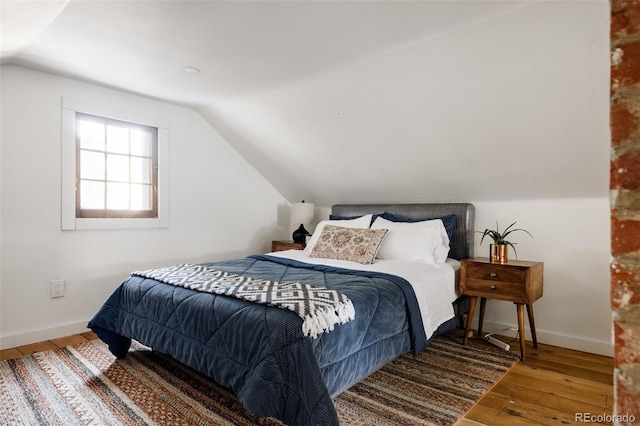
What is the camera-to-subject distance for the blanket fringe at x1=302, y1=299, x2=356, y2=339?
1.68m

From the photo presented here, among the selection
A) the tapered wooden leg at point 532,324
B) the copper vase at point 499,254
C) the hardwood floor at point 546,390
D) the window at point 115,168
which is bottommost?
the hardwood floor at point 546,390

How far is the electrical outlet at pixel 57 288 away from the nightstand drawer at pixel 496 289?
10.5ft

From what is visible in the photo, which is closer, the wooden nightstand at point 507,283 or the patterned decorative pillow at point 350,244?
the wooden nightstand at point 507,283

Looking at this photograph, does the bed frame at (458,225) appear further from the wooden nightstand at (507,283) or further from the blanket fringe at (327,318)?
the blanket fringe at (327,318)

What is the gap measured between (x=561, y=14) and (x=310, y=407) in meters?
2.20

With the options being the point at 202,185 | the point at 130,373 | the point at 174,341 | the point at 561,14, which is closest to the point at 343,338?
the point at 174,341

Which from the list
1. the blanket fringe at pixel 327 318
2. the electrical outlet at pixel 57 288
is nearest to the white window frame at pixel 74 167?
the electrical outlet at pixel 57 288

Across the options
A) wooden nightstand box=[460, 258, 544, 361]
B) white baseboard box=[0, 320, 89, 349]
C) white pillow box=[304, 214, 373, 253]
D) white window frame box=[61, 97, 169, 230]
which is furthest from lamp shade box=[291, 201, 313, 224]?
white baseboard box=[0, 320, 89, 349]

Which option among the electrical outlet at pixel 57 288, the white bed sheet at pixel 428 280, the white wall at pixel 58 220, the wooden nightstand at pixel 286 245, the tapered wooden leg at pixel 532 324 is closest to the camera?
the white bed sheet at pixel 428 280

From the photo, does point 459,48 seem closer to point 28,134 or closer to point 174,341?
point 174,341

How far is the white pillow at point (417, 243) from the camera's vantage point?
10.1ft

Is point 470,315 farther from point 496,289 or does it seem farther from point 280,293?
point 280,293

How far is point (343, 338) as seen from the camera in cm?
184

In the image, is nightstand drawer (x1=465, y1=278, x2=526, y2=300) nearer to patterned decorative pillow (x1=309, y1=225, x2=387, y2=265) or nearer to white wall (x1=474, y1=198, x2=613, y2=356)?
white wall (x1=474, y1=198, x2=613, y2=356)
